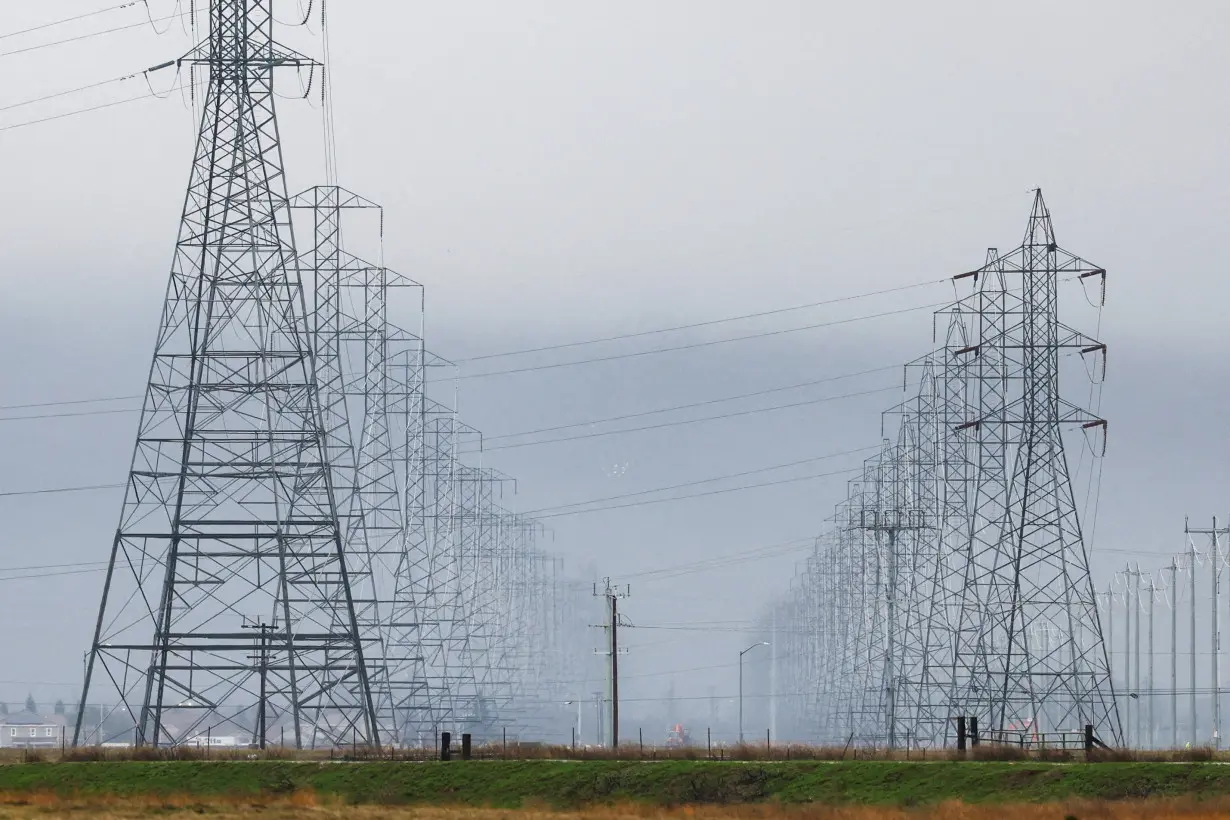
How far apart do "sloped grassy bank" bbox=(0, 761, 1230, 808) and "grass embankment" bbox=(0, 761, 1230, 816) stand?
4 centimetres

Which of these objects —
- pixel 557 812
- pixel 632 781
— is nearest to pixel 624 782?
pixel 632 781

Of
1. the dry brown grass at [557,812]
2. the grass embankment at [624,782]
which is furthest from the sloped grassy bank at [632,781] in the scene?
the dry brown grass at [557,812]

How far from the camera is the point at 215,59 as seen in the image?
220ft

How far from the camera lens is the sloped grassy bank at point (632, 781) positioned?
174 ft

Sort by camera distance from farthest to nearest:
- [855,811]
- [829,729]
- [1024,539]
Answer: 1. [829,729]
2. [1024,539]
3. [855,811]

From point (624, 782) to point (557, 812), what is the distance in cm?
364

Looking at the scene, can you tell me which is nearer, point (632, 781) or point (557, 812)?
point (557, 812)

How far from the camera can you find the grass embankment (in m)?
52.9

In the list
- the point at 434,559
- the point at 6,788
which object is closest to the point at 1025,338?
the point at 6,788

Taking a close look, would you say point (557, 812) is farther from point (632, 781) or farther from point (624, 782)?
point (632, 781)

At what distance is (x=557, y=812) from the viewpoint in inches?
2130

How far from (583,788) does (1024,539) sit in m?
25.8

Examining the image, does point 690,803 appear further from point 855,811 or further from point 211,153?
point 211,153

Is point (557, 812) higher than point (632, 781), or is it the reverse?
point (632, 781)
